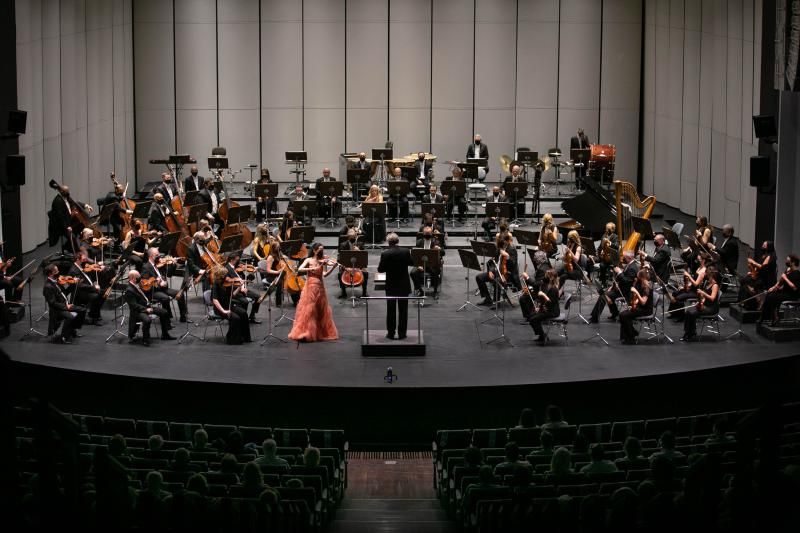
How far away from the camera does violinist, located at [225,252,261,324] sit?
47.4 ft

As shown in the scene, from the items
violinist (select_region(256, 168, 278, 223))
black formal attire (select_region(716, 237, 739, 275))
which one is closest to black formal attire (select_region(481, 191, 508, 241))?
black formal attire (select_region(716, 237, 739, 275))

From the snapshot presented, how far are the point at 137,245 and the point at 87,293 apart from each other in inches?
36.3

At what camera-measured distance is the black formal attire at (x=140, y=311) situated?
14.4 meters

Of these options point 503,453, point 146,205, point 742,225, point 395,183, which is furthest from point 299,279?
point 742,225

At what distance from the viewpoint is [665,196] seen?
2434 cm

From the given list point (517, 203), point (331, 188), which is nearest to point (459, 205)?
point (517, 203)

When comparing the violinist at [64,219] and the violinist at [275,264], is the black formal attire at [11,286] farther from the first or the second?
the violinist at [275,264]

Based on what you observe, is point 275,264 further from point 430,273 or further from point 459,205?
Answer: point 459,205

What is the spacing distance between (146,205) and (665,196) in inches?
460

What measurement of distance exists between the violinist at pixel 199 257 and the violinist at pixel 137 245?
0.61 metres

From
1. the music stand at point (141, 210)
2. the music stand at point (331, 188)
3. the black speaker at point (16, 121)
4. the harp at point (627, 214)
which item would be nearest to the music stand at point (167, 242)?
the music stand at point (141, 210)

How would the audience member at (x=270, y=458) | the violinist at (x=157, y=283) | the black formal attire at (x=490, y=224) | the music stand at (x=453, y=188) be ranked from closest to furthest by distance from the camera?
the audience member at (x=270, y=458) → the violinist at (x=157, y=283) → the black formal attire at (x=490, y=224) → the music stand at (x=453, y=188)

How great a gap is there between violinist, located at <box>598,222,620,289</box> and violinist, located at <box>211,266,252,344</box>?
192 inches

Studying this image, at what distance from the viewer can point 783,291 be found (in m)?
14.6
